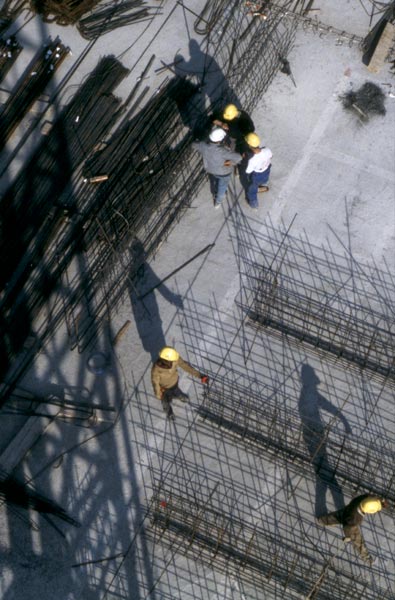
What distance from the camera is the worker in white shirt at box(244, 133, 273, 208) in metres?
12.0

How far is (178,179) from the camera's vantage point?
517 inches

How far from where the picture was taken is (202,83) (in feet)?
45.8

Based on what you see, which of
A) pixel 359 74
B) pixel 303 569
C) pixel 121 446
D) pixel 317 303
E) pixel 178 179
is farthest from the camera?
pixel 359 74

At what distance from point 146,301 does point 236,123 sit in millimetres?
3476

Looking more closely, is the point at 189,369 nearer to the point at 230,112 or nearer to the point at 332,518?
the point at 332,518

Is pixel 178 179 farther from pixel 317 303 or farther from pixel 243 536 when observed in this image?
pixel 243 536

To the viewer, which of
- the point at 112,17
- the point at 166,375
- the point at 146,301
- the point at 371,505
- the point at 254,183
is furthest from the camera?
the point at 112,17

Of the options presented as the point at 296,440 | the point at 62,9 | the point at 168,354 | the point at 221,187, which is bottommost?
the point at 296,440

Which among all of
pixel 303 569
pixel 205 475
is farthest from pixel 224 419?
pixel 303 569

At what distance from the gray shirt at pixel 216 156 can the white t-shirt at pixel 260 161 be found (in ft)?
0.76

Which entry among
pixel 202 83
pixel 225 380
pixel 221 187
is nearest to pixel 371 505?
pixel 225 380

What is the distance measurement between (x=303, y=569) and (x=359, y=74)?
893cm

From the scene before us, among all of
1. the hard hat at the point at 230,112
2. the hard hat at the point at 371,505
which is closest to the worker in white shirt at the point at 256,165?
the hard hat at the point at 230,112

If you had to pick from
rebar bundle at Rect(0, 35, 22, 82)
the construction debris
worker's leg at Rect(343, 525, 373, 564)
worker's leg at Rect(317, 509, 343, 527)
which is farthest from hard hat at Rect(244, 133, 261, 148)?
worker's leg at Rect(343, 525, 373, 564)
